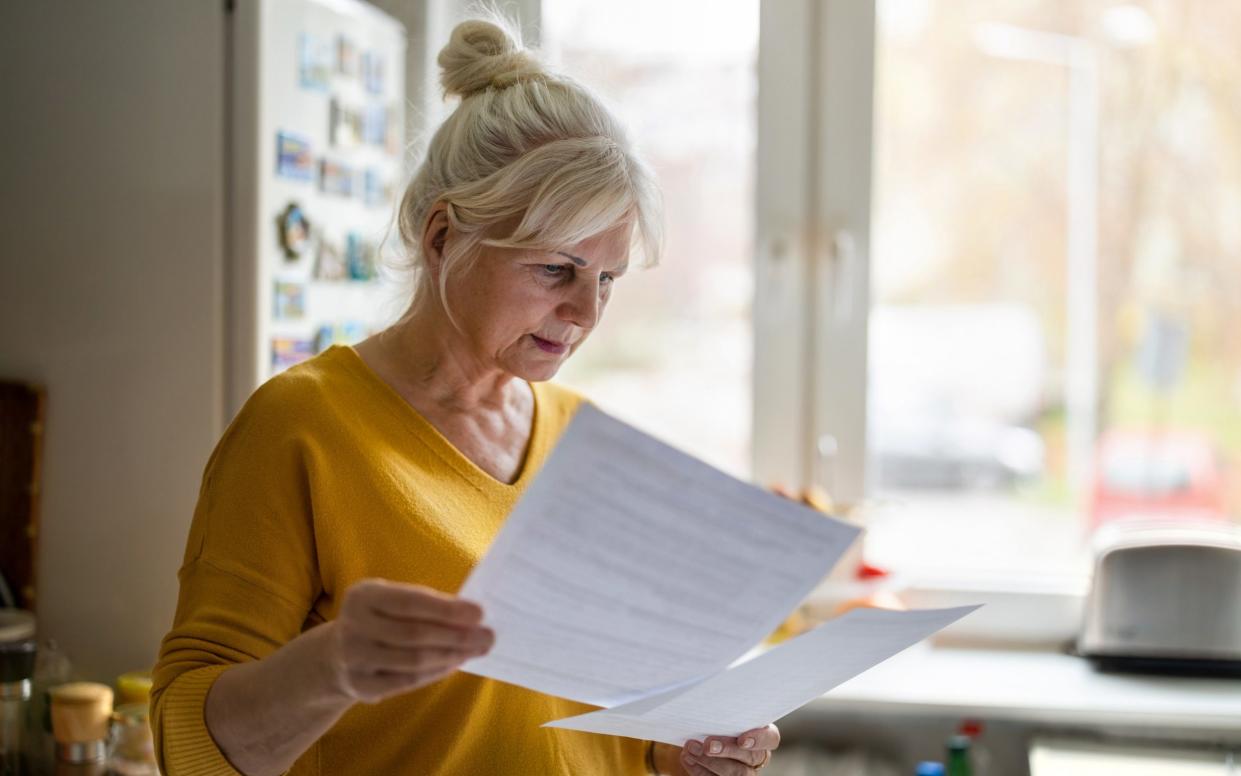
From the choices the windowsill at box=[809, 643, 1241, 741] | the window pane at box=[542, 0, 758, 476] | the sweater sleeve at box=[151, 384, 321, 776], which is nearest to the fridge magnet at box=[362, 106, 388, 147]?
the window pane at box=[542, 0, 758, 476]

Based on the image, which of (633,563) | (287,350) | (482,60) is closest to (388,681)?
(633,563)

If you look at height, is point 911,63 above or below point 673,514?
above

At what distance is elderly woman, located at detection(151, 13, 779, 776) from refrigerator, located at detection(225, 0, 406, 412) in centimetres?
34

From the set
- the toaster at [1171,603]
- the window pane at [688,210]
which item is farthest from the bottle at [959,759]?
the window pane at [688,210]

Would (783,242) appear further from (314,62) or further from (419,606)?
(419,606)

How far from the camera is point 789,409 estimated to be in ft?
6.51

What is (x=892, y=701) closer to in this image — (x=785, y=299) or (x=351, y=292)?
(x=785, y=299)

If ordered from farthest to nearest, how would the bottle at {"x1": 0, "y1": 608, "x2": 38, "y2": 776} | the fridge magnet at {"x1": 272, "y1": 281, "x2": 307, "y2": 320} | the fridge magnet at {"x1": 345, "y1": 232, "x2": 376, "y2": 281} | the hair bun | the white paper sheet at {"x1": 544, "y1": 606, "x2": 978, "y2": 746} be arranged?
the fridge magnet at {"x1": 345, "y1": 232, "x2": 376, "y2": 281}, the fridge magnet at {"x1": 272, "y1": 281, "x2": 307, "y2": 320}, the bottle at {"x1": 0, "y1": 608, "x2": 38, "y2": 776}, the hair bun, the white paper sheet at {"x1": 544, "y1": 606, "x2": 978, "y2": 746}

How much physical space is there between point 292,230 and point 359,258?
0.56 feet

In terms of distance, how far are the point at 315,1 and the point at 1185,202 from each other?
138 cm

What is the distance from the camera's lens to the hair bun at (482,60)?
3.63 ft

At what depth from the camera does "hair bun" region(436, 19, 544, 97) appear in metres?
1.11

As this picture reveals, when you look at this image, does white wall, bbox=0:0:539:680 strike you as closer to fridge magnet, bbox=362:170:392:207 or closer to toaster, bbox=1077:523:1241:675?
fridge magnet, bbox=362:170:392:207

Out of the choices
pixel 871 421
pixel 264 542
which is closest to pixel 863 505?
pixel 871 421
